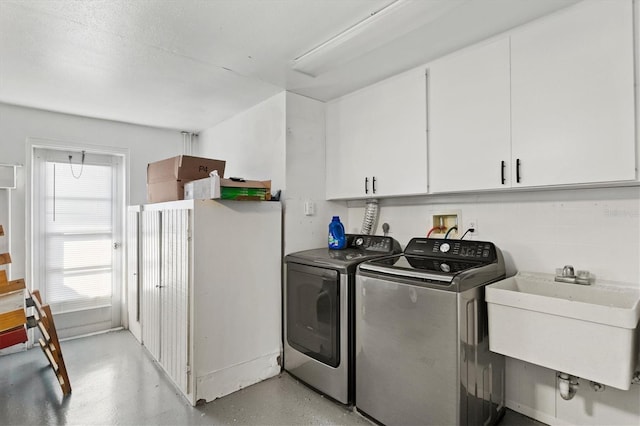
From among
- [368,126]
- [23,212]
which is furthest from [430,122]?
[23,212]

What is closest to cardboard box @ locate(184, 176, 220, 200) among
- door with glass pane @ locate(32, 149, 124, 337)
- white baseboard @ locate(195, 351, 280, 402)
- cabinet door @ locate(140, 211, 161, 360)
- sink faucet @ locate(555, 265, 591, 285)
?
cabinet door @ locate(140, 211, 161, 360)

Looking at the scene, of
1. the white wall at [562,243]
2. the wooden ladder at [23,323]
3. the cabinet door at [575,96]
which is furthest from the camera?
the wooden ladder at [23,323]

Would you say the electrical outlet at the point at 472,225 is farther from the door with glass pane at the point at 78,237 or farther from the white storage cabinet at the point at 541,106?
the door with glass pane at the point at 78,237

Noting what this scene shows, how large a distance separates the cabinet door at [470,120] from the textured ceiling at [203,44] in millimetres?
126

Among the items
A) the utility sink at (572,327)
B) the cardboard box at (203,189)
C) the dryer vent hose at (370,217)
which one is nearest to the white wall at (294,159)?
the dryer vent hose at (370,217)

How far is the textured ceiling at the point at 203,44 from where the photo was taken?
1.66m

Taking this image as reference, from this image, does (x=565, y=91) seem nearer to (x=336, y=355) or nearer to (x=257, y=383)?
(x=336, y=355)

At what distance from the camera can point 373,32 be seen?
6.12 feet

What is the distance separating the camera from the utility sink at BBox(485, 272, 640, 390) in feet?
4.57

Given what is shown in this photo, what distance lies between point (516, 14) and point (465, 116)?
0.56m

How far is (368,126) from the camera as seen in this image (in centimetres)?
260

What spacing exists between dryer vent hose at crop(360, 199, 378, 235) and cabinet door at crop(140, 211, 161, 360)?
1.75 meters

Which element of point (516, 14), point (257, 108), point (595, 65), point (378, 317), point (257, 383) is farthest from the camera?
point (257, 108)

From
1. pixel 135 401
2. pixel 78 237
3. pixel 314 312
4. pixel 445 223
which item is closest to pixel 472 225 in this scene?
pixel 445 223
